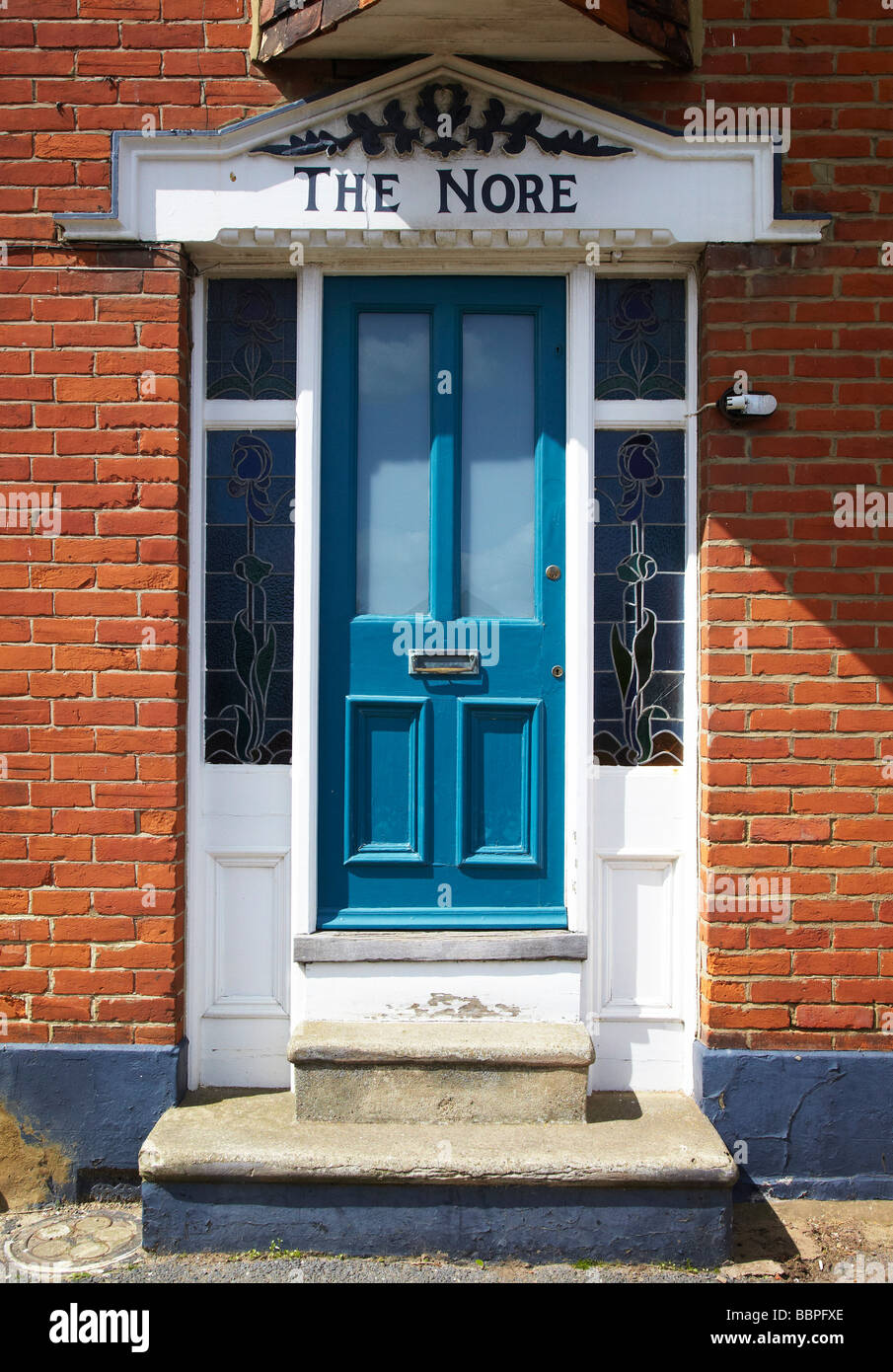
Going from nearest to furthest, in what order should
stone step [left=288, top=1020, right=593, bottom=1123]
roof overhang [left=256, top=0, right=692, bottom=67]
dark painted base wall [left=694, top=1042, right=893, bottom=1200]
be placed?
roof overhang [left=256, top=0, right=692, bottom=67], stone step [left=288, top=1020, right=593, bottom=1123], dark painted base wall [left=694, top=1042, right=893, bottom=1200]

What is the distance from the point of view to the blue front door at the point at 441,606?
3.51 metres

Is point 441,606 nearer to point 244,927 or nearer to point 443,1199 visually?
point 244,927

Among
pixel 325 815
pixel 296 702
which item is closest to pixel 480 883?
pixel 325 815

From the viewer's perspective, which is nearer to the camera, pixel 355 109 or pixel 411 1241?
pixel 411 1241

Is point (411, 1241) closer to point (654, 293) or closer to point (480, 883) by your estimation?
point (480, 883)

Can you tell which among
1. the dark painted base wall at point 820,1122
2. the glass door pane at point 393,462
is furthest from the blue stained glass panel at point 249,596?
the dark painted base wall at point 820,1122

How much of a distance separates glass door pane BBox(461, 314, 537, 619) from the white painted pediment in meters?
0.41

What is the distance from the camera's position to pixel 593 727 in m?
3.54

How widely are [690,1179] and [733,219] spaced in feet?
9.98

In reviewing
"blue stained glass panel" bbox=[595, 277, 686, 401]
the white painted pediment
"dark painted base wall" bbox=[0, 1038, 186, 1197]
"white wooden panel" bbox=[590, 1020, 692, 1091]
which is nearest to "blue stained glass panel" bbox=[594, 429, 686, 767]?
"blue stained glass panel" bbox=[595, 277, 686, 401]

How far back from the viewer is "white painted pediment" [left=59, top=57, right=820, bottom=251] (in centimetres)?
332

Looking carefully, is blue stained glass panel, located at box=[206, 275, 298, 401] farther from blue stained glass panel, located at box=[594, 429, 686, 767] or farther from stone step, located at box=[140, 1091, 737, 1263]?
stone step, located at box=[140, 1091, 737, 1263]

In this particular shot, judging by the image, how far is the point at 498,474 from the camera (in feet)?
11.7

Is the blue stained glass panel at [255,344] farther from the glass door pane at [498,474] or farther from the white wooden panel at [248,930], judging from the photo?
the white wooden panel at [248,930]
